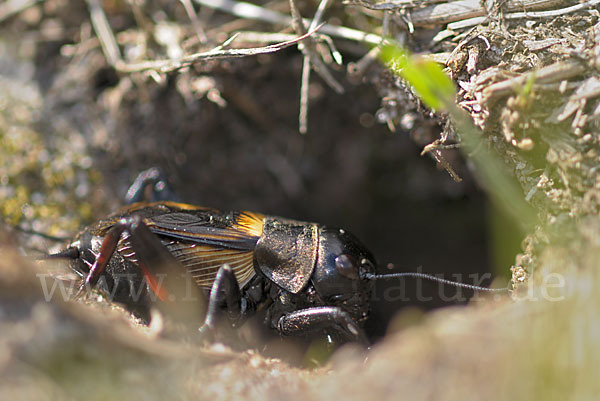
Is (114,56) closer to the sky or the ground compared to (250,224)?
closer to the sky

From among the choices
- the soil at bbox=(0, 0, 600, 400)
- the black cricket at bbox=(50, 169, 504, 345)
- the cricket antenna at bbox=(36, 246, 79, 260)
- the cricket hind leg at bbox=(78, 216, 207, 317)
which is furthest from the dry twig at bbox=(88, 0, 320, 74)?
the cricket antenna at bbox=(36, 246, 79, 260)

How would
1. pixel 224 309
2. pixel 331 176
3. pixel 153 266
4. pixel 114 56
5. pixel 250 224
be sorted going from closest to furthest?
1. pixel 153 266
2. pixel 224 309
3. pixel 250 224
4. pixel 114 56
5. pixel 331 176

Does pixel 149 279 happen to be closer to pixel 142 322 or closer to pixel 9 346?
pixel 142 322

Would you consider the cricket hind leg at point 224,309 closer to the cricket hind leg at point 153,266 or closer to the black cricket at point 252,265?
the black cricket at point 252,265

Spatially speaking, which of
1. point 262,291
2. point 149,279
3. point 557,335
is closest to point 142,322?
point 149,279

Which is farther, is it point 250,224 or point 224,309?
point 250,224

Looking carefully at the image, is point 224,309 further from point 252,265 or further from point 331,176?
point 331,176

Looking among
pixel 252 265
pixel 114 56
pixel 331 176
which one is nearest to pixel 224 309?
pixel 252 265

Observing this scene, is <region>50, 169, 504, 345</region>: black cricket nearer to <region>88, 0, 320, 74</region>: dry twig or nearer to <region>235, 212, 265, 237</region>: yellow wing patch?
<region>235, 212, 265, 237</region>: yellow wing patch
